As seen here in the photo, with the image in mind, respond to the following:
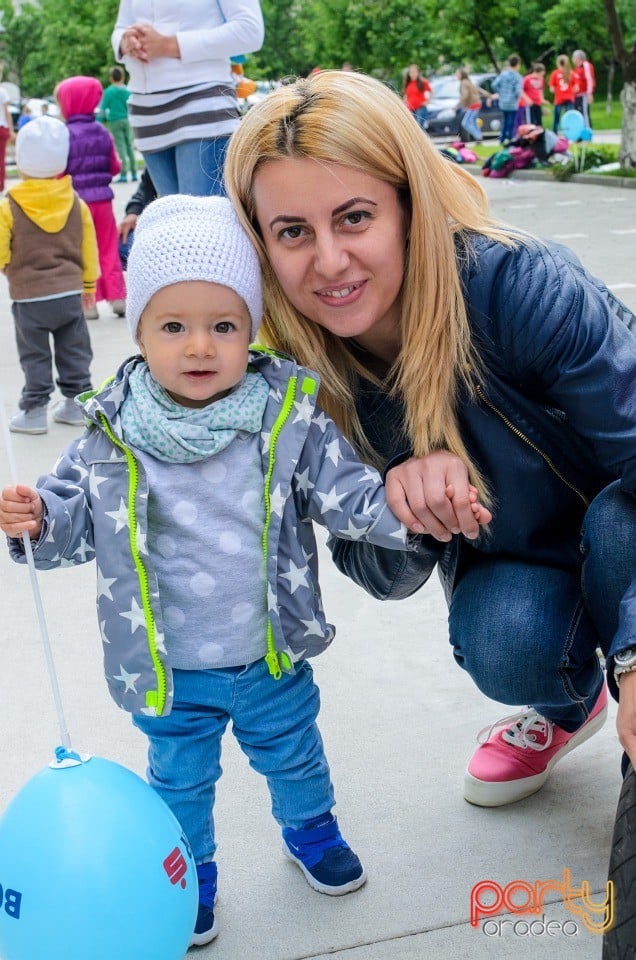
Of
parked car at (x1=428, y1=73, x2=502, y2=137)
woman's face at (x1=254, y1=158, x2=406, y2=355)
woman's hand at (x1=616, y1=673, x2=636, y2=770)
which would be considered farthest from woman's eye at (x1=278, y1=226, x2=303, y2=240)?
parked car at (x1=428, y1=73, x2=502, y2=137)

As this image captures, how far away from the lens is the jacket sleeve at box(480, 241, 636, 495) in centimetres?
188

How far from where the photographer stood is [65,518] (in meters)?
1.88

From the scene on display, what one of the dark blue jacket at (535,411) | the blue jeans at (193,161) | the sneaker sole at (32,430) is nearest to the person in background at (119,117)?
the sneaker sole at (32,430)

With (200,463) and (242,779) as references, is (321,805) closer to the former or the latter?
(242,779)

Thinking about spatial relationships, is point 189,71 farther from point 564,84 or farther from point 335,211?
point 564,84

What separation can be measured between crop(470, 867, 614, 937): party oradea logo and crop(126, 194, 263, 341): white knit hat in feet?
3.39

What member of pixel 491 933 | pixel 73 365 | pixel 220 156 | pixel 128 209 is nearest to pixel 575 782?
pixel 491 933

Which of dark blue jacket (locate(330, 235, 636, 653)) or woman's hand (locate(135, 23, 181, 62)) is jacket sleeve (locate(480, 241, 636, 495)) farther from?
woman's hand (locate(135, 23, 181, 62))

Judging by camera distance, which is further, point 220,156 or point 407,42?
point 407,42

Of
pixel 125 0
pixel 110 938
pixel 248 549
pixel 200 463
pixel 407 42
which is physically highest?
pixel 125 0

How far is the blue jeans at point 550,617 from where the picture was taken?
196 centimetres

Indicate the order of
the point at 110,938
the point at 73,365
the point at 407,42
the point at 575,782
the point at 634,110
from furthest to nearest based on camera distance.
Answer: the point at 407,42
the point at 634,110
the point at 73,365
the point at 575,782
the point at 110,938

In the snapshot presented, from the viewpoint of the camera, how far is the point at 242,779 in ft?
7.80

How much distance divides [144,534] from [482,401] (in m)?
0.62
